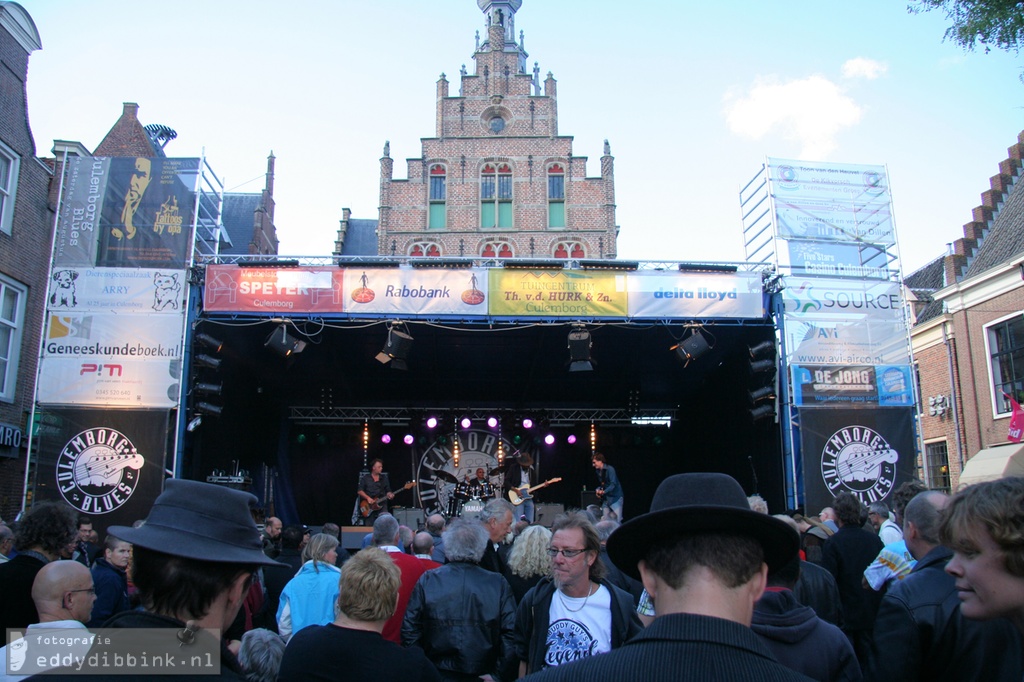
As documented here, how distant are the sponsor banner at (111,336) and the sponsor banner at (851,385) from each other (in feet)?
30.7

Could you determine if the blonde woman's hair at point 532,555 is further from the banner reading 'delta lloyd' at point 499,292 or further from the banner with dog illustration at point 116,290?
the banner with dog illustration at point 116,290

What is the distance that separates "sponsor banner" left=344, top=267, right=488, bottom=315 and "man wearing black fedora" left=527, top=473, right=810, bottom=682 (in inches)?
392

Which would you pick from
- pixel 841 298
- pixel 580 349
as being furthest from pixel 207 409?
pixel 841 298

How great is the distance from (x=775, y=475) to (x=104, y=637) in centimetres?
1238

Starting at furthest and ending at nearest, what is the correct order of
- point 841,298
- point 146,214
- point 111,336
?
point 841,298 → point 146,214 → point 111,336

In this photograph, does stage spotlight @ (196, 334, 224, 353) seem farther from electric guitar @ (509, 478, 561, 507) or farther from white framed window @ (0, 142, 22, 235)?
electric guitar @ (509, 478, 561, 507)

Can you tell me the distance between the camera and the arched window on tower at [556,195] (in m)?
23.5

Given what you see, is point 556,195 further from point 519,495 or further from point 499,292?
point 499,292

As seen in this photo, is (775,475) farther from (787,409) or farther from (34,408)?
(34,408)

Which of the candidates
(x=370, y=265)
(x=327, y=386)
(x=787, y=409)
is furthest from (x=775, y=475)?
(x=327, y=386)

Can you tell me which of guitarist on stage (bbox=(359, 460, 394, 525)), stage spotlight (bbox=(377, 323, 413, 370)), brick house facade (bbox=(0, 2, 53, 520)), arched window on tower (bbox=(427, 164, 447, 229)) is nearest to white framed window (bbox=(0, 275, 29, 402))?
brick house facade (bbox=(0, 2, 53, 520))

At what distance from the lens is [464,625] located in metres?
3.96

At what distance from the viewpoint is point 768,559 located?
1761 millimetres

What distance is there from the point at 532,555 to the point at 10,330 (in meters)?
12.1
